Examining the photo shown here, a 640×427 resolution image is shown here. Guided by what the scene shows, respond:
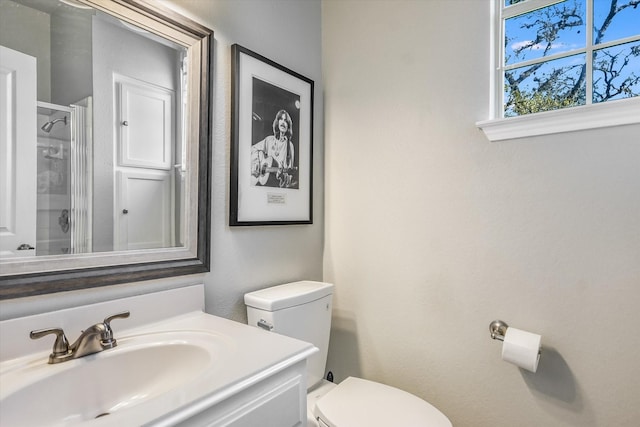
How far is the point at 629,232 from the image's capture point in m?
1.07

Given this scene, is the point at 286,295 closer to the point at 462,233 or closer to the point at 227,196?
the point at 227,196

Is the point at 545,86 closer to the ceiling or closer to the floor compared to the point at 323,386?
closer to the ceiling

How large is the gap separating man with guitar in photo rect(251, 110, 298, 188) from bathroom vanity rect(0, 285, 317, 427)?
2.05 ft

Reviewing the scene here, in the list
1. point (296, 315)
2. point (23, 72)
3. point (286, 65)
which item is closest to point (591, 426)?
point (296, 315)

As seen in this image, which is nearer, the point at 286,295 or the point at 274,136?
the point at 286,295

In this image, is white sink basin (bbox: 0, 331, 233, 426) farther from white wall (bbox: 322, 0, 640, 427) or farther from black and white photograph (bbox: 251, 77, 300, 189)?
white wall (bbox: 322, 0, 640, 427)

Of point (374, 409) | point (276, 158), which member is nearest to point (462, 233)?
point (374, 409)

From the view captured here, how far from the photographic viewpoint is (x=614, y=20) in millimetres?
1174

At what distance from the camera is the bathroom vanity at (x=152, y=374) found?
68 centimetres

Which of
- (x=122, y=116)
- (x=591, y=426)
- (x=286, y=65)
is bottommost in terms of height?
(x=591, y=426)

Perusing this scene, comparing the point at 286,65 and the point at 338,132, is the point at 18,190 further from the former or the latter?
the point at 338,132

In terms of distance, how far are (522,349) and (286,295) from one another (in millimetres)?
856

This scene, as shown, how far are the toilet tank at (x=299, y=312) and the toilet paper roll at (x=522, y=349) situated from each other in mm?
706

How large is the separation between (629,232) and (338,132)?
3.95ft
